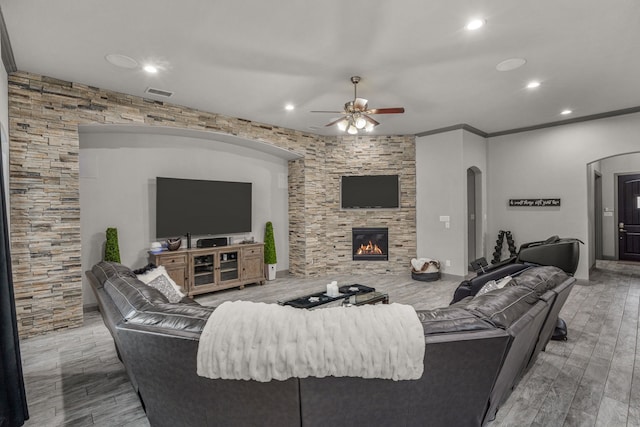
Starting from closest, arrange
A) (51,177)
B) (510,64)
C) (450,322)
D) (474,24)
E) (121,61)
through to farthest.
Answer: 1. (450,322)
2. (474,24)
3. (121,61)
4. (510,64)
5. (51,177)

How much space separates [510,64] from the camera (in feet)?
11.2

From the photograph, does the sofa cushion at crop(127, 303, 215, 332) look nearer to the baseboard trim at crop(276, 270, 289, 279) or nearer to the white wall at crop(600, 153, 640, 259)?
the baseboard trim at crop(276, 270, 289, 279)

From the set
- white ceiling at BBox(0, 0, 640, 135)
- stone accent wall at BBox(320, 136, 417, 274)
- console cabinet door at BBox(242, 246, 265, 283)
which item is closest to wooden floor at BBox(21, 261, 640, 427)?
console cabinet door at BBox(242, 246, 265, 283)

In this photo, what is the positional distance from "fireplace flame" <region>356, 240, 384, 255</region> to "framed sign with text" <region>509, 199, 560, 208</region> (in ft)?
9.23

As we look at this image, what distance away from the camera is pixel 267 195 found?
6.40 meters

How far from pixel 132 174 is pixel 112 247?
1154mm

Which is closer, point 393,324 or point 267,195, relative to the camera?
point 393,324

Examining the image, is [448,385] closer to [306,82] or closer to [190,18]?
[190,18]

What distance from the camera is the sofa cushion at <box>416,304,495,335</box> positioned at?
4.98 feet

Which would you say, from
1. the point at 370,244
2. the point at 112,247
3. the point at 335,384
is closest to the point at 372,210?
the point at 370,244

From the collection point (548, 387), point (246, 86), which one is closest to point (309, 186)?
point (246, 86)

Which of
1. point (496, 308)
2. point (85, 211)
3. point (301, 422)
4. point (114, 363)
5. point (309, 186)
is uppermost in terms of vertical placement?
point (309, 186)

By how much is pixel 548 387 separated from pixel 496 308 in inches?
53.4

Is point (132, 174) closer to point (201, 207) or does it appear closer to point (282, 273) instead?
point (201, 207)
